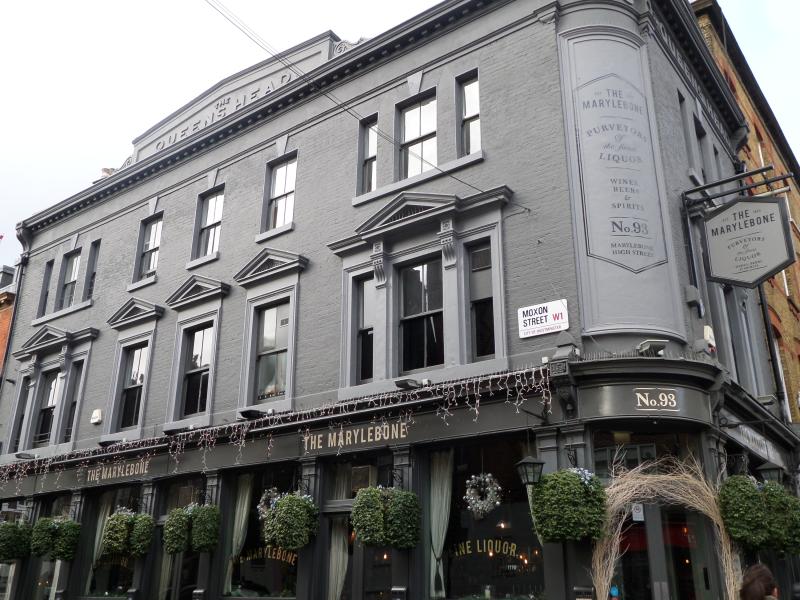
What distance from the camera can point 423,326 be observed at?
13.8 m

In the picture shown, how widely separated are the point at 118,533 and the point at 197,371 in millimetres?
3884

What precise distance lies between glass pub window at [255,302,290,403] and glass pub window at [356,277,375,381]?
194 cm

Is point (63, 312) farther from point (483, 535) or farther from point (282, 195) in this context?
point (483, 535)

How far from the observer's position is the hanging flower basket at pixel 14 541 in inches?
703

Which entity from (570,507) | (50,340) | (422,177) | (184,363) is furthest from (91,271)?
(570,507)

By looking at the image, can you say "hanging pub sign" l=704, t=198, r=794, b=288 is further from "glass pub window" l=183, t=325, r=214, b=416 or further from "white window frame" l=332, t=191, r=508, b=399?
"glass pub window" l=183, t=325, r=214, b=416

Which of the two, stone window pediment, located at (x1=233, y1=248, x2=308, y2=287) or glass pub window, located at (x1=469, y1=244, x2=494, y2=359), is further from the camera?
stone window pediment, located at (x1=233, y1=248, x2=308, y2=287)

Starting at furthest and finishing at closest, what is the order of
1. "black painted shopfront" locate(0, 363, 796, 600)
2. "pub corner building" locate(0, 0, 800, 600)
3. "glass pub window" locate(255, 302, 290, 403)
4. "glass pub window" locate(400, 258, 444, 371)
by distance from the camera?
"glass pub window" locate(255, 302, 290, 403) → "glass pub window" locate(400, 258, 444, 371) → "pub corner building" locate(0, 0, 800, 600) → "black painted shopfront" locate(0, 363, 796, 600)

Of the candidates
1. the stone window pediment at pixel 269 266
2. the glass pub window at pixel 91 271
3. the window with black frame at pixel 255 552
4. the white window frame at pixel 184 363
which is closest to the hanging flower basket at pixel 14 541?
the white window frame at pixel 184 363

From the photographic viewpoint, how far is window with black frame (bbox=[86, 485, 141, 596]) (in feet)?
54.6

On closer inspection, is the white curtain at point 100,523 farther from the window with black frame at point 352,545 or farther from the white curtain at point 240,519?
the window with black frame at point 352,545

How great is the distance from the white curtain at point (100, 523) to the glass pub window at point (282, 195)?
7816 mm

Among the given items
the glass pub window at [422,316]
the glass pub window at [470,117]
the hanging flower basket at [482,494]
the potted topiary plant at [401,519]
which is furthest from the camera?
the glass pub window at [470,117]

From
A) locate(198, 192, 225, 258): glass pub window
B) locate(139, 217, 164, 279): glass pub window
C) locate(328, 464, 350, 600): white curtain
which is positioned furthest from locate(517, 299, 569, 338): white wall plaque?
locate(139, 217, 164, 279): glass pub window
